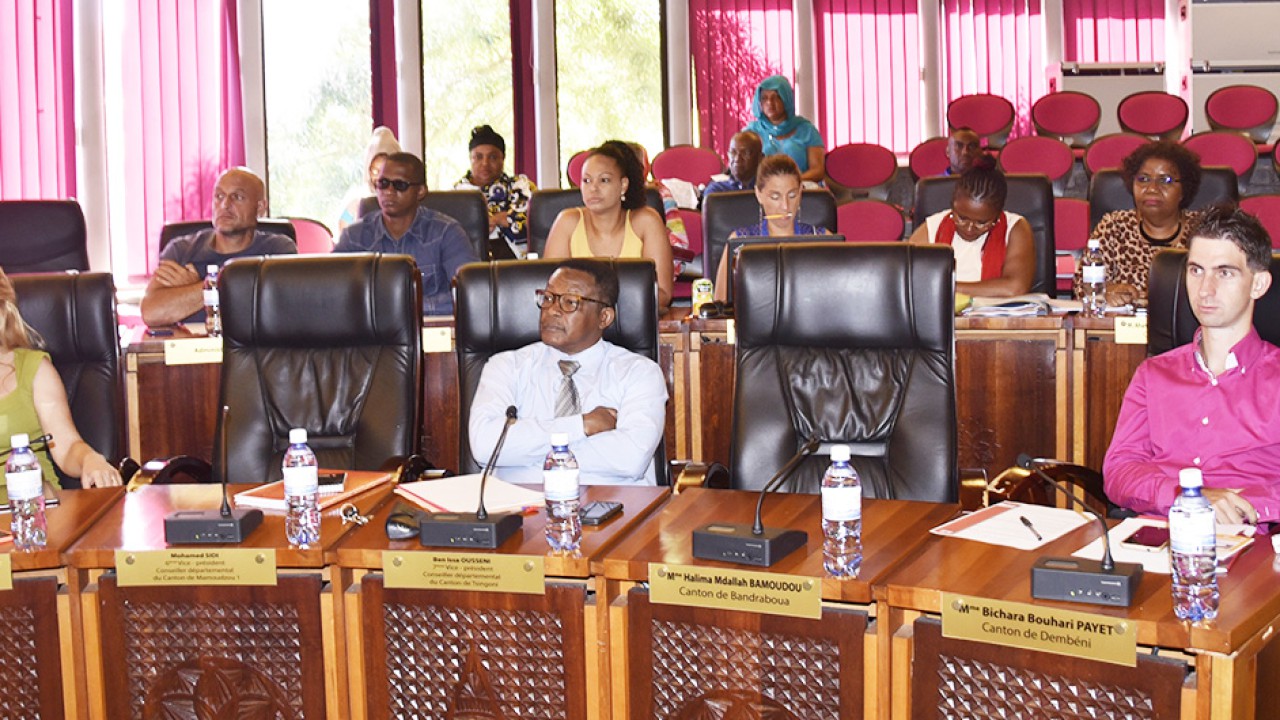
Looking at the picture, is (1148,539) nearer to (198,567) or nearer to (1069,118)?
(198,567)

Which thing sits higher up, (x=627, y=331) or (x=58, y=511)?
(x=627, y=331)

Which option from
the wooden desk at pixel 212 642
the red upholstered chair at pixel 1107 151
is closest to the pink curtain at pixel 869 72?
the red upholstered chair at pixel 1107 151

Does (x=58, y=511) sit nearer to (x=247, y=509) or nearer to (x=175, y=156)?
(x=247, y=509)

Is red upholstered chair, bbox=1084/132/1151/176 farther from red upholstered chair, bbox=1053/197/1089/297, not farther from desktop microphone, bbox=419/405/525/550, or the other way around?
desktop microphone, bbox=419/405/525/550

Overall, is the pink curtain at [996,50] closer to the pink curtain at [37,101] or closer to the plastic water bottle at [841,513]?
the pink curtain at [37,101]

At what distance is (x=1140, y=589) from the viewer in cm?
193

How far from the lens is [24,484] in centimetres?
244

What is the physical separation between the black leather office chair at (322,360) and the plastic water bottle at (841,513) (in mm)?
1352

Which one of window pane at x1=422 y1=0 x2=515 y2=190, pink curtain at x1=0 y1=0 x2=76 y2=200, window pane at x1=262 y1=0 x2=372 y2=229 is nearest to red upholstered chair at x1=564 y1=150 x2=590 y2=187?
window pane at x1=422 y1=0 x2=515 y2=190

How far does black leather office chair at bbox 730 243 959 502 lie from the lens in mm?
2967

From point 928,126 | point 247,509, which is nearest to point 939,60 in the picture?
point 928,126

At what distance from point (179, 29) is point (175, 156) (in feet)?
2.41

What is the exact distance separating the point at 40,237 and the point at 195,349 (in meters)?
1.58

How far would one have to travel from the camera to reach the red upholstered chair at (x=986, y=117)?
9250mm
